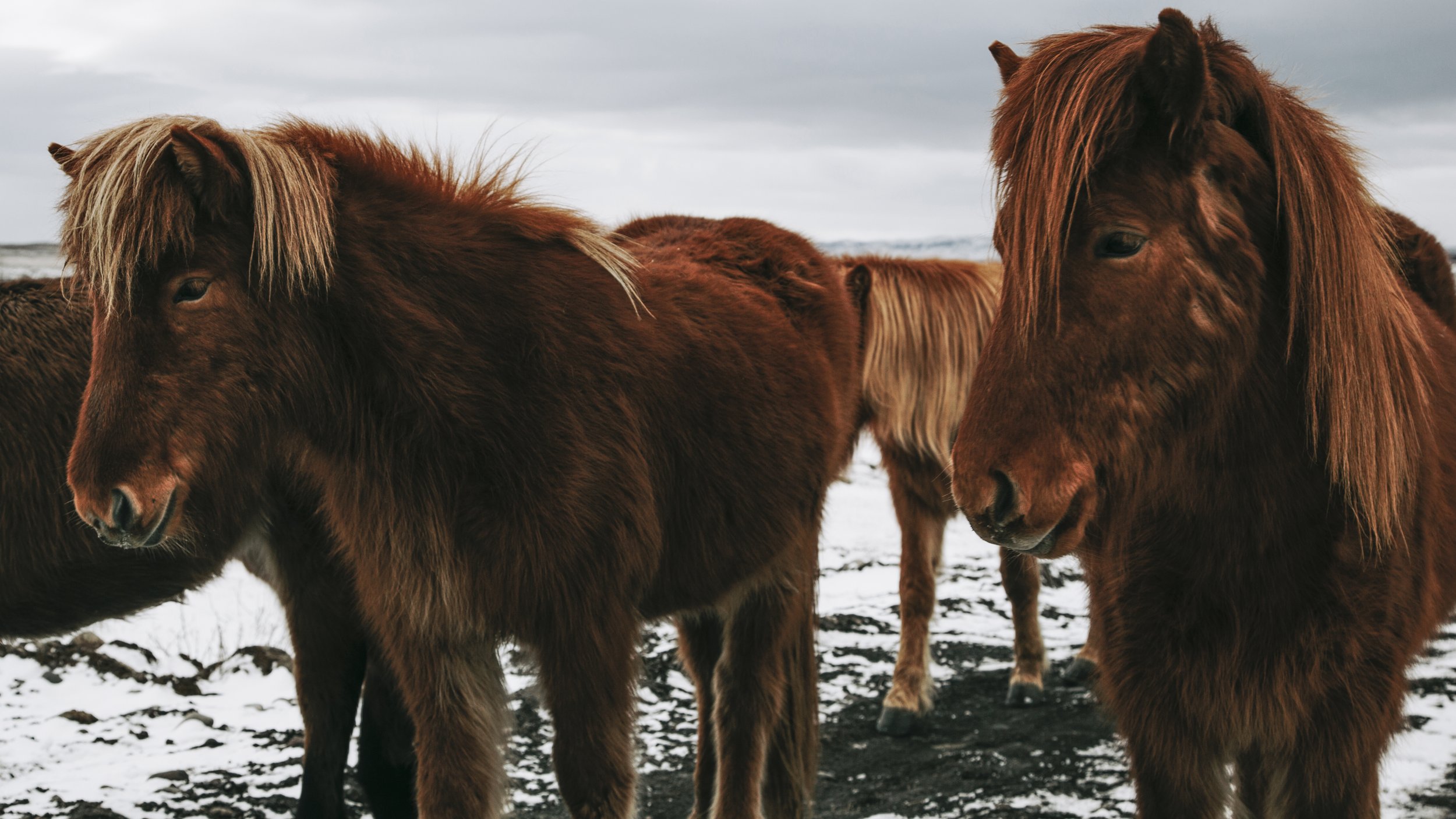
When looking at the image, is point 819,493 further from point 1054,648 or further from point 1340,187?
point 1054,648

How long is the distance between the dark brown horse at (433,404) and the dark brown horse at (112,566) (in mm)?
733

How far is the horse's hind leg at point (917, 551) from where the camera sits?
5.63m

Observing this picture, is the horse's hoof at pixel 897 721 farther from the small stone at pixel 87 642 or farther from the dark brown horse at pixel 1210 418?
the small stone at pixel 87 642

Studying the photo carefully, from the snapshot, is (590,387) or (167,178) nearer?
(167,178)

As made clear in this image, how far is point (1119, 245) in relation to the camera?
1878 millimetres

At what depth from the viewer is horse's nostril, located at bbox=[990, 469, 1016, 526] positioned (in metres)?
1.75

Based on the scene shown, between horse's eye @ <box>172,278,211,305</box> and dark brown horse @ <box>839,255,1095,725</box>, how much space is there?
13.2ft

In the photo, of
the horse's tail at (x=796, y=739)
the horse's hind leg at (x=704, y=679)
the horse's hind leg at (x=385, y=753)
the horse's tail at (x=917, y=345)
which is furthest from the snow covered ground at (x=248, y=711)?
the horse's tail at (x=917, y=345)

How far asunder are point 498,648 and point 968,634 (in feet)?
14.9

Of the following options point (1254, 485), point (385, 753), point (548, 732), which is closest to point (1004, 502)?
point (1254, 485)

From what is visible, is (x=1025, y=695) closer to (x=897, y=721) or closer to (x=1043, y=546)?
(x=897, y=721)

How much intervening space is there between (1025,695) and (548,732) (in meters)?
2.45

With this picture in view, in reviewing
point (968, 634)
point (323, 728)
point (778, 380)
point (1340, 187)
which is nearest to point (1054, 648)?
point (968, 634)

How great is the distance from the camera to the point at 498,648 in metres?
2.92
